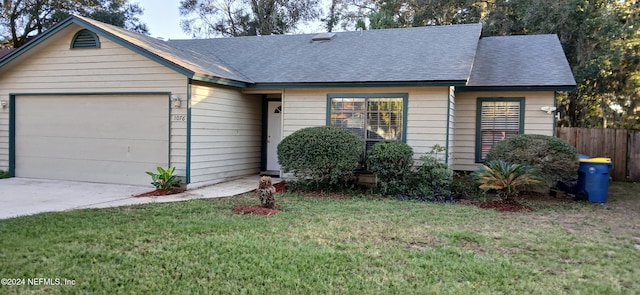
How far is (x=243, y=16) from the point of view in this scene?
24859mm

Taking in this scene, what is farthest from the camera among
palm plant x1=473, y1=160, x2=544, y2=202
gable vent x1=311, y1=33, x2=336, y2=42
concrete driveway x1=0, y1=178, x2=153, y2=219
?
gable vent x1=311, y1=33, x2=336, y2=42

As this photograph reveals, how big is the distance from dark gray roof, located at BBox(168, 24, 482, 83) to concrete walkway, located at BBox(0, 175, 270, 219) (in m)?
3.00

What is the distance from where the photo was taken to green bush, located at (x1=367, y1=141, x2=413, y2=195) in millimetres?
8680

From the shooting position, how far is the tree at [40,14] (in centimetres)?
2152

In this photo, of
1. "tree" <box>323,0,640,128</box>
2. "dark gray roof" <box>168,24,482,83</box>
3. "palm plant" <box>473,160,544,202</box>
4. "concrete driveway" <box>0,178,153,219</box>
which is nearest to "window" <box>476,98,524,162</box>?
"dark gray roof" <box>168,24,482,83</box>

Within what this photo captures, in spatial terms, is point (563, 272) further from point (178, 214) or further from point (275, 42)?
point (275, 42)

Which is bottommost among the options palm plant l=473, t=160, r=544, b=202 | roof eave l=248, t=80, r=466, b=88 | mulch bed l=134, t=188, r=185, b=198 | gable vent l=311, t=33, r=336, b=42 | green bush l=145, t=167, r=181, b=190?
mulch bed l=134, t=188, r=185, b=198

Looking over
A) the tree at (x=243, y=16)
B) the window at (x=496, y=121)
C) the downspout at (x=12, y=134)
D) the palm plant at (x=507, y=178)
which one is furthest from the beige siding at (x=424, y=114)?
the tree at (x=243, y=16)

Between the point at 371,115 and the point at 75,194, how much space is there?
20.2 feet

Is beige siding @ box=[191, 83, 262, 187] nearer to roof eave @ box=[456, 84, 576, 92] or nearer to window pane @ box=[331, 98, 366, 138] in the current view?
window pane @ box=[331, 98, 366, 138]

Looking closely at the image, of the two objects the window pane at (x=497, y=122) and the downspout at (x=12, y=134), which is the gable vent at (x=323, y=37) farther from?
the downspout at (x=12, y=134)

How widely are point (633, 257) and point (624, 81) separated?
13939 mm

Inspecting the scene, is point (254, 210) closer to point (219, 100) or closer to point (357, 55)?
point (219, 100)

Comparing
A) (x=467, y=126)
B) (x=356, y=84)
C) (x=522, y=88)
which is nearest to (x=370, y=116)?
(x=356, y=84)
